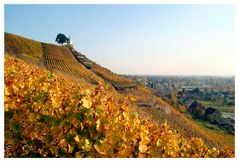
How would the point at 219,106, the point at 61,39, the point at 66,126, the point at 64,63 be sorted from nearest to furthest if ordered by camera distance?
the point at 66,126 → the point at 64,63 → the point at 61,39 → the point at 219,106

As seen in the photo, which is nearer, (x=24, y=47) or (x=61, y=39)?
(x=24, y=47)

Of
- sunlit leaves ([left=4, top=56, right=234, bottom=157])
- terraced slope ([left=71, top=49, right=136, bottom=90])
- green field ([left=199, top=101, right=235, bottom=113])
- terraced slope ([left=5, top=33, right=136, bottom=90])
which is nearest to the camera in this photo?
sunlit leaves ([left=4, top=56, right=234, bottom=157])

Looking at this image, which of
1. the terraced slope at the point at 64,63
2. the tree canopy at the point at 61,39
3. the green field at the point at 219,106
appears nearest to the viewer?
the terraced slope at the point at 64,63

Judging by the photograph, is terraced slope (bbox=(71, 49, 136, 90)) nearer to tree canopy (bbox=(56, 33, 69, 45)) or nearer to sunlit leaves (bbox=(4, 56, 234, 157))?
tree canopy (bbox=(56, 33, 69, 45))

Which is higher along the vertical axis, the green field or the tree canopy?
the tree canopy

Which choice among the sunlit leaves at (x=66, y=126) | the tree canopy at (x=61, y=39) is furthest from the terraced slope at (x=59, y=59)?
the sunlit leaves at (x=66, y=126)

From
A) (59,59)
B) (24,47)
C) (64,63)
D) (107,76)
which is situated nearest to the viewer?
(24,47)

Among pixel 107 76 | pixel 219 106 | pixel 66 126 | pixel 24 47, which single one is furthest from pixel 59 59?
pixel 219 106

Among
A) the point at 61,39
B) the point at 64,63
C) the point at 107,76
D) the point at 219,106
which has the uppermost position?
the point at 61,39

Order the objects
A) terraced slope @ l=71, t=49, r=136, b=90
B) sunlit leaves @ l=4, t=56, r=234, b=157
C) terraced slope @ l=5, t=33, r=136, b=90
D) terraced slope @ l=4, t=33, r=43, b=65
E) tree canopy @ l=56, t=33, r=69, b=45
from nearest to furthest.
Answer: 1. sunlit leaves @ l=4, t=56, r=234, b=157
2. terraced slope @ l=5, t=33, r=136, b=90
3. terraced slope @ l=4, t=33, r=43, b=65
4. terraced slope @ l=71, t=49, r=136, b=90
5. tree canopy @ l=56, t=33, r=69, b=45

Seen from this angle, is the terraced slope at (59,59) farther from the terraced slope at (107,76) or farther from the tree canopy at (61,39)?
the tree canopy at (61,39)

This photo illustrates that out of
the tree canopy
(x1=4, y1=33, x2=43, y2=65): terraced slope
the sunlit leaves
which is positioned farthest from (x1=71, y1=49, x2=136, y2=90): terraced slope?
the sunlit leaves

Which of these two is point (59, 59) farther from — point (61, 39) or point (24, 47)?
point (61, 39)
